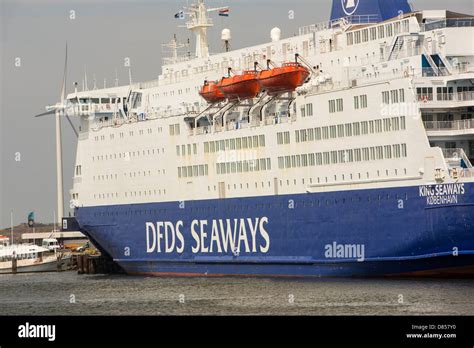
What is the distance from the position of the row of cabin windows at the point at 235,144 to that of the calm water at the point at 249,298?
601cm

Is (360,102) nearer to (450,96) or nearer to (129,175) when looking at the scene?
(450,96)

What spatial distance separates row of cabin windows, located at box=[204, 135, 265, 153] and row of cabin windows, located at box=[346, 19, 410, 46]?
18.8ft

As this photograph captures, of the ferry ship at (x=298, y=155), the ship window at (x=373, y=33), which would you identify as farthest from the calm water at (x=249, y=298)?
the ship window at (x=373, y=33)

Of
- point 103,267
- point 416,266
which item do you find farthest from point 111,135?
point 416,266

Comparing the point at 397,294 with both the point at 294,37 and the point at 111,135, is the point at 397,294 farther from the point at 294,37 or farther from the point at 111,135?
the point at 111,135

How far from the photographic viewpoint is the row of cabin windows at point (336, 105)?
146 ft

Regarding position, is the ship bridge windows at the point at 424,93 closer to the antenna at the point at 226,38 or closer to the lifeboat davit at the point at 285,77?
the lifeboat davit at the point at 285,77

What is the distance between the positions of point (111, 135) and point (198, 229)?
9.50m

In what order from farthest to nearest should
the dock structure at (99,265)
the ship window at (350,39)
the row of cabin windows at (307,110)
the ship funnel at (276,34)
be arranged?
the dock structure at (99,265)
the ship funnel at (276,34)
the ship window at (350,39)
the row of cabin windows at (307,110)

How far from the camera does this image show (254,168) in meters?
48.9

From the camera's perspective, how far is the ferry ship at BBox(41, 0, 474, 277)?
134 feet

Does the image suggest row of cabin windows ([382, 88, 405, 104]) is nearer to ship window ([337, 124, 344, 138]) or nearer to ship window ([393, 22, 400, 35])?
ship window ([337, 124, 344, 138])

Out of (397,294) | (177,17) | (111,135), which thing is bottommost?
(397,294)

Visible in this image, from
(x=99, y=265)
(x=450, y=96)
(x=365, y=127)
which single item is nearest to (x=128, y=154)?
(x=99, y=265)
